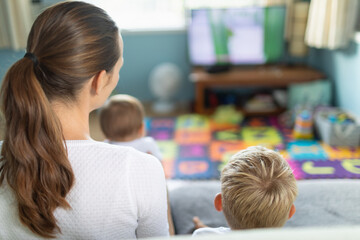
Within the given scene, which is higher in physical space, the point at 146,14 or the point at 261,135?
the point at 146,14

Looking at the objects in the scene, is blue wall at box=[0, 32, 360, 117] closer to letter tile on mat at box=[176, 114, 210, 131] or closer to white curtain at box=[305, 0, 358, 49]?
white curtain at box=[305, 0, 358, 49]

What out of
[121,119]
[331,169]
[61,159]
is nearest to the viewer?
[61,159]

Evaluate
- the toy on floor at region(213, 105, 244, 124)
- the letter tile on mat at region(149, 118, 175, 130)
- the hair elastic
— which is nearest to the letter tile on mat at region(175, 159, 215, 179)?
the letter tile on mat at region(149, 118, 175, 130)

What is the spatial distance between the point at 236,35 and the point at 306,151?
4.65 feet

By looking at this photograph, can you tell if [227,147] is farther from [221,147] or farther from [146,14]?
[146,14]

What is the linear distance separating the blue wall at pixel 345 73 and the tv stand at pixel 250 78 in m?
0.13

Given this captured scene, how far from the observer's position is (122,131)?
1.76 meters

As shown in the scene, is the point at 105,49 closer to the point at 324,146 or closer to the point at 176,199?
the point at 176,199

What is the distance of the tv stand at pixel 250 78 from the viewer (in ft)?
10.6

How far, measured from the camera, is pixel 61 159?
79cm

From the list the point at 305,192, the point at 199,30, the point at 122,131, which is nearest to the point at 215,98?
the point at 199,30

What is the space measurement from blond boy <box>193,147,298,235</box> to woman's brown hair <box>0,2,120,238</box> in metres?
0.41

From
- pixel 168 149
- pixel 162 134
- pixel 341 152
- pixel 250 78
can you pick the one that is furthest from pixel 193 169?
pixel 250 78

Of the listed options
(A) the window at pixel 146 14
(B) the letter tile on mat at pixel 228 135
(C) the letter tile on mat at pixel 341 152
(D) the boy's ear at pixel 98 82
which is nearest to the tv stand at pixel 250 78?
(B) the letter tile on mat at pixel 228 135
